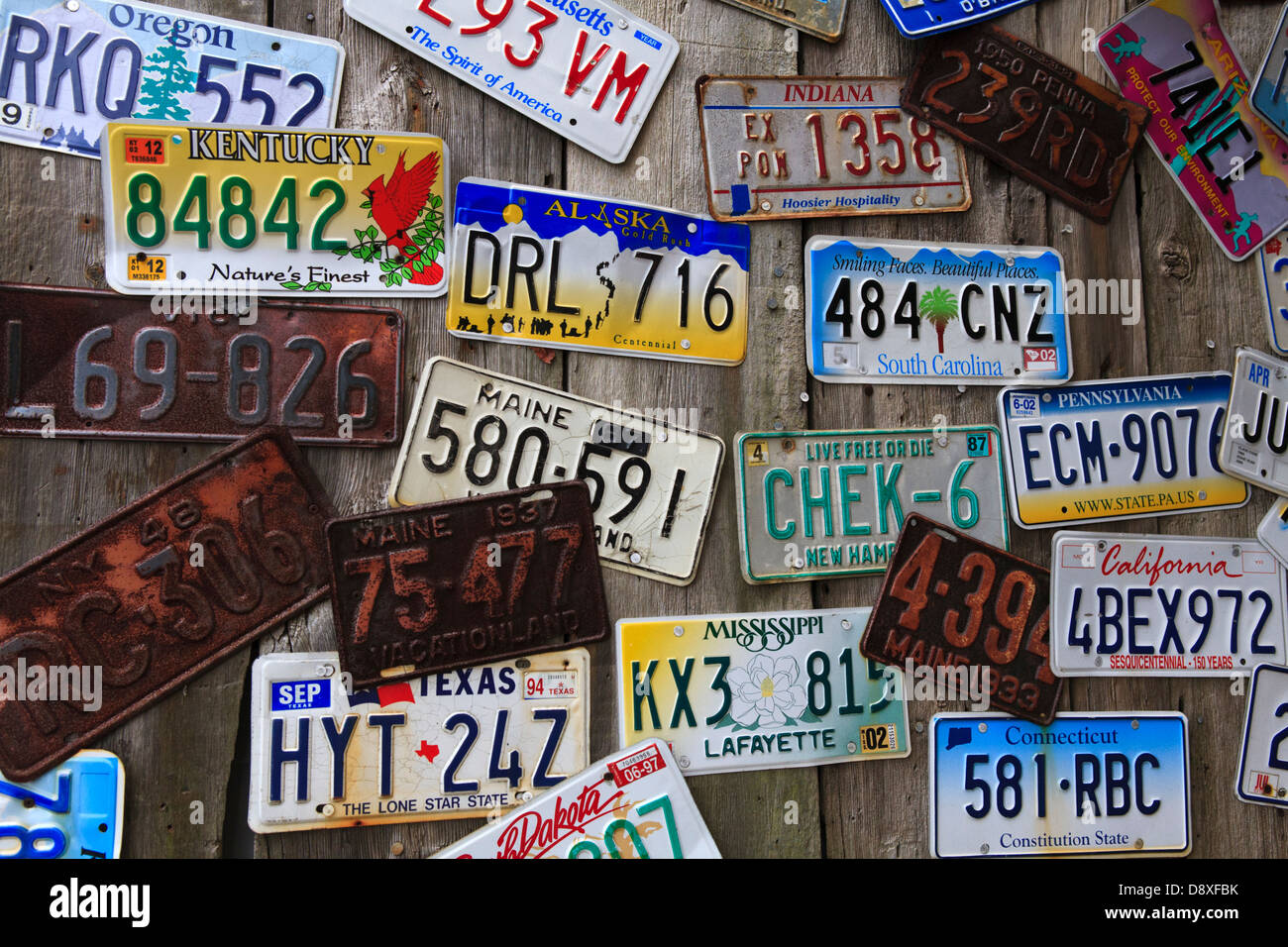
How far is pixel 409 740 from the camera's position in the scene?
158 cm

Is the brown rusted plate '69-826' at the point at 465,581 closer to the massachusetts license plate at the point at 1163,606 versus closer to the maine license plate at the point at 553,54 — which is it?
the maine license plate at the point at 553,54

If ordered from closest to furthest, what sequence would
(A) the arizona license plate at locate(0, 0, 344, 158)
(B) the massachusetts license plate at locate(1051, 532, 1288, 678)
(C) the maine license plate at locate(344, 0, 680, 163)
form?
(A) the arizona license plate at locate(0, 0, 344, 158) < (C) the maine license plate at locate(344, 0, 680, 163) < (B) the massachusetts license plate at locate(1051, 532, 1288, 678)

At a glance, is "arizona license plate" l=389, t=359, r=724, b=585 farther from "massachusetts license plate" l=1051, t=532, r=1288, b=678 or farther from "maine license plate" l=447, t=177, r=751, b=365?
"massachusetts license plate" l=1051, t=532, r=1288, b=678

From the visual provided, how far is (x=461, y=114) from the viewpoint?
1615 millimetres

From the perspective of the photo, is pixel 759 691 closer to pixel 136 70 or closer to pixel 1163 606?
pixel 1163 606

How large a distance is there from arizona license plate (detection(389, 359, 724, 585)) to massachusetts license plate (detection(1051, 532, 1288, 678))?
727 mm

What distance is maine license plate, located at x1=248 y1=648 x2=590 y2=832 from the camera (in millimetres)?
1543

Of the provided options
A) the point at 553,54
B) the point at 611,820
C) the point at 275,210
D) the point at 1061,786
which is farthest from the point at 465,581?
the point at 1061,786

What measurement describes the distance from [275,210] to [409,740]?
2.91ft

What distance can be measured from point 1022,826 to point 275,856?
1317mm

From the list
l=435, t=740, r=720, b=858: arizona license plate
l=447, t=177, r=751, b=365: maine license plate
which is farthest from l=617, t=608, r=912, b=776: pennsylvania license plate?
l=447, t=177, r=751, b=365: maine license plate
